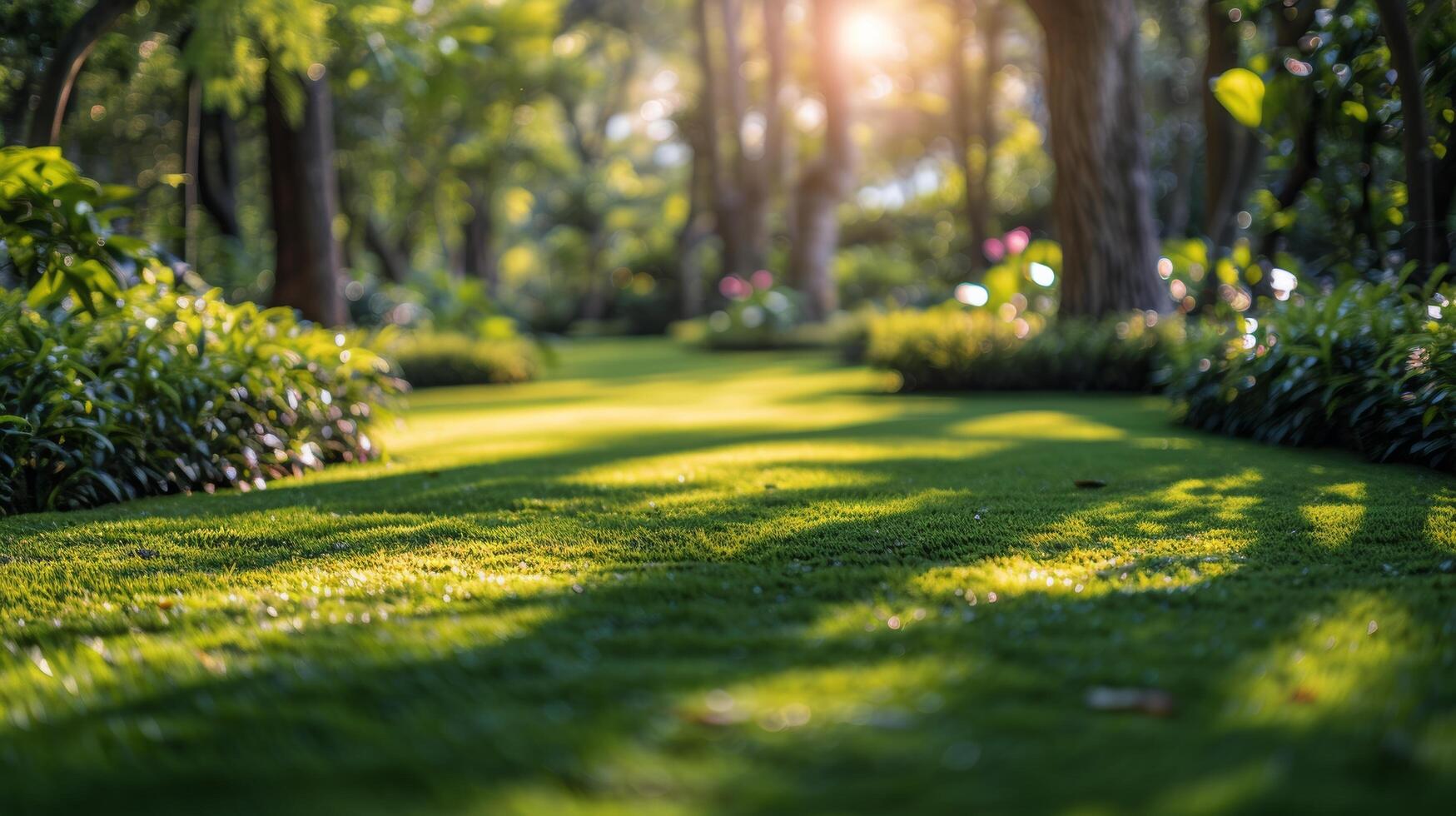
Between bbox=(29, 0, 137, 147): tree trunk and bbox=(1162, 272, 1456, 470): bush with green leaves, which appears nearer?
bbox=(1162, 272, 1456, 470): bush with green leaves

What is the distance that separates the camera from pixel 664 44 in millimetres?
41656

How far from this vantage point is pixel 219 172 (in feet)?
53.1

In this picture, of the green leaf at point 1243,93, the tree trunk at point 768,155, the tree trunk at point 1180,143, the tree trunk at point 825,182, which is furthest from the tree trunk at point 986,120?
the green leaf at point 1243,93

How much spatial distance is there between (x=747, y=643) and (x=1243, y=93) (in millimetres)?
6707

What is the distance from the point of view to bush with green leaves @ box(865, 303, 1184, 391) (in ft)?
34.7

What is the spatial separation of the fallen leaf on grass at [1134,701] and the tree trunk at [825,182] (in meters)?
20.8

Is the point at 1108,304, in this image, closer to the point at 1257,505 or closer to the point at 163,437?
the point at 1257,505

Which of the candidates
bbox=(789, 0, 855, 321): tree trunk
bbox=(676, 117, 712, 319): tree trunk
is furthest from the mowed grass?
bbox=(676, 117, 712, 319): tree trunk

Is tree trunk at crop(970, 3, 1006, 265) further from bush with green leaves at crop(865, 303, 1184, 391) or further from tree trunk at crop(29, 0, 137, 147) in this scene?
tree trunk at crop(29, 0, 137, 147)

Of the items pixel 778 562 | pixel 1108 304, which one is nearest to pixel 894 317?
pixel 1108 304

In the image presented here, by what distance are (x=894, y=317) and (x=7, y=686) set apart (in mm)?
10207

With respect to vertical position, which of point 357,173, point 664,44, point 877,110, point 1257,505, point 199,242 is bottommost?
point 1257,505

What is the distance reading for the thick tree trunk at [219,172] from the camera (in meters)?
15.3

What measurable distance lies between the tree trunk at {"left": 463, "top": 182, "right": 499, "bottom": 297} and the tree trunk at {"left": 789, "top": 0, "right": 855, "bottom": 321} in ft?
34.8
